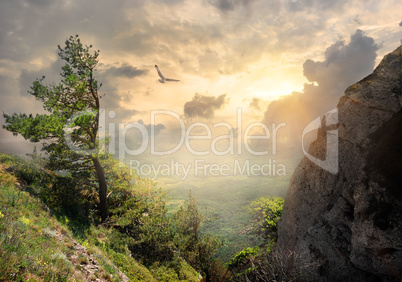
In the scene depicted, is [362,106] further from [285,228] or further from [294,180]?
[285,228]

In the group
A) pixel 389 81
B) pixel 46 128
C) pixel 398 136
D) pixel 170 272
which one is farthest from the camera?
pixel 170 272

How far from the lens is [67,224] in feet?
50.3

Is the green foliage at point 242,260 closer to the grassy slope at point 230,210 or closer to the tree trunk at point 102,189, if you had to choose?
the grassy slope at point 230,210

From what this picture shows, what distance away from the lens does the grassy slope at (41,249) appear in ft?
23.4

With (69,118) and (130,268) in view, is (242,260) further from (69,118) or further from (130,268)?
(69,118)

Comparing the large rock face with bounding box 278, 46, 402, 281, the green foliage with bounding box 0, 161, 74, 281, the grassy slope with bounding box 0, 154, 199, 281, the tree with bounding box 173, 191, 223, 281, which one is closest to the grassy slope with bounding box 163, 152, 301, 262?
the tree with bounding box 173, 191, 223, 281

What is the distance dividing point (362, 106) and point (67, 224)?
75.5 ft

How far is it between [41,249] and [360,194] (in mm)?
16863

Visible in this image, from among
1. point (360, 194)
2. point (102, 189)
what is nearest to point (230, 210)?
point (102, 189)

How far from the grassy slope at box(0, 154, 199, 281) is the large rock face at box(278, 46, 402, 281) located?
41.1 ft

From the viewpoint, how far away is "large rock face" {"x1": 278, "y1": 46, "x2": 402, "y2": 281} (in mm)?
10008

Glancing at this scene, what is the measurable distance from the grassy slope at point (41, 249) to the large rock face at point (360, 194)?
12524 mm

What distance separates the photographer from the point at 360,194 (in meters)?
11.2

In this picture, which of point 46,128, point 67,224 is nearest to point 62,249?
point 67,224
